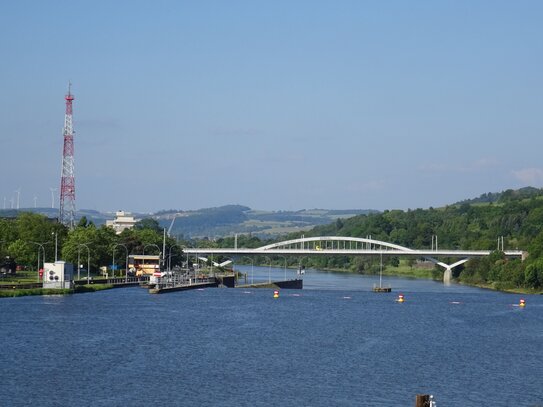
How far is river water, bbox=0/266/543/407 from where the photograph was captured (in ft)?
159

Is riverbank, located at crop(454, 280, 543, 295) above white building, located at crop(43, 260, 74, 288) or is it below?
below

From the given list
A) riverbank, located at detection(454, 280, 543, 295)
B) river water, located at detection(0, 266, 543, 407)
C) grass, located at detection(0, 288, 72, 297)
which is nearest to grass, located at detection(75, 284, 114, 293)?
grass, located at detection(0, 288, 72, 297)

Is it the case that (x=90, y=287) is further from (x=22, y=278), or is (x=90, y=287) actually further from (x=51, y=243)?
(x=51, y=243)

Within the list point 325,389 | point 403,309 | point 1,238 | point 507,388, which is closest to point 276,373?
point 325,389

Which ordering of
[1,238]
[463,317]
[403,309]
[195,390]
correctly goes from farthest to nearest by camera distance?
[1,238], [403,309], [463,317], [195,390]

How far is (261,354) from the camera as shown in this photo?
62281 mm

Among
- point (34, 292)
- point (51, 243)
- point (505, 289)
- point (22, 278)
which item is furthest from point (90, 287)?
point (505, 289)

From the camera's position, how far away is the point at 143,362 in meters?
57.4

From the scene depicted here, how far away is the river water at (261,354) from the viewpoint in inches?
1908

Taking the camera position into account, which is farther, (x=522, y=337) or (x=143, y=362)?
(x=522, y=337)

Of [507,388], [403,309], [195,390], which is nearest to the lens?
[195,390]

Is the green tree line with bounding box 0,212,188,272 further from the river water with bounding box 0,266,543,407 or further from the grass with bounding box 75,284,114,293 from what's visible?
the river water with bounding box 0,266,543,407

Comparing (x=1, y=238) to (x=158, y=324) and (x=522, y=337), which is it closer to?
(x=158, y=324)

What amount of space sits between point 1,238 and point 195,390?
90.4 metres
